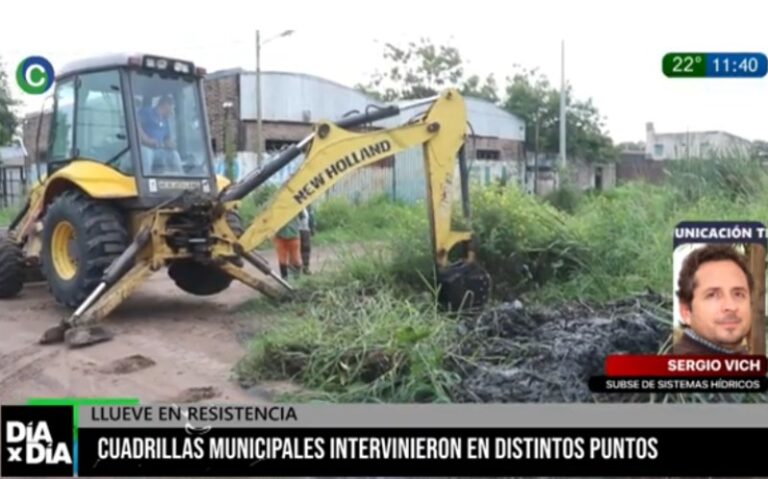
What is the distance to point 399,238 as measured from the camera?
3074 millimetres

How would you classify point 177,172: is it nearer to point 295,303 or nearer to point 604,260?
point 295,303

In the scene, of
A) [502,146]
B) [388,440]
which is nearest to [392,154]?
[502,146]

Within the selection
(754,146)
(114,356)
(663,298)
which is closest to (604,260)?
(663,298)

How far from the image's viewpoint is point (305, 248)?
129 inches

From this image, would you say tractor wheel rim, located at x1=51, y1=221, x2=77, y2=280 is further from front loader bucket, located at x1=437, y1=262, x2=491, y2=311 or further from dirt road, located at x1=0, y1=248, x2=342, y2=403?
front loader bucket, located at x1=437, y1=262, x2=491, y2=311

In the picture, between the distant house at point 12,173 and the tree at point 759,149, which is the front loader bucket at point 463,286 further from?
the distant house at point 12,173

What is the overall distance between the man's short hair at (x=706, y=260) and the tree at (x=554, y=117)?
416mm

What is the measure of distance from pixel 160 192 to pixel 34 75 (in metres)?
0.93

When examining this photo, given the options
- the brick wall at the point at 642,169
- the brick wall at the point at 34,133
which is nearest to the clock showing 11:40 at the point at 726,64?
the brick wall at the point at 642,169

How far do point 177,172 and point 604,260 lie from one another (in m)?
1.72

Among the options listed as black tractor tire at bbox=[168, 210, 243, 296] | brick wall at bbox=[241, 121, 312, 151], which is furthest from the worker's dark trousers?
brick wall at bbox=[241, 121, 312, 151]

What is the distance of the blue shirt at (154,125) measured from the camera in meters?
3.14

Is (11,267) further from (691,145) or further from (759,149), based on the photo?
(759,149)

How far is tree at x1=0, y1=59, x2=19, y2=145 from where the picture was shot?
8.07 feet
